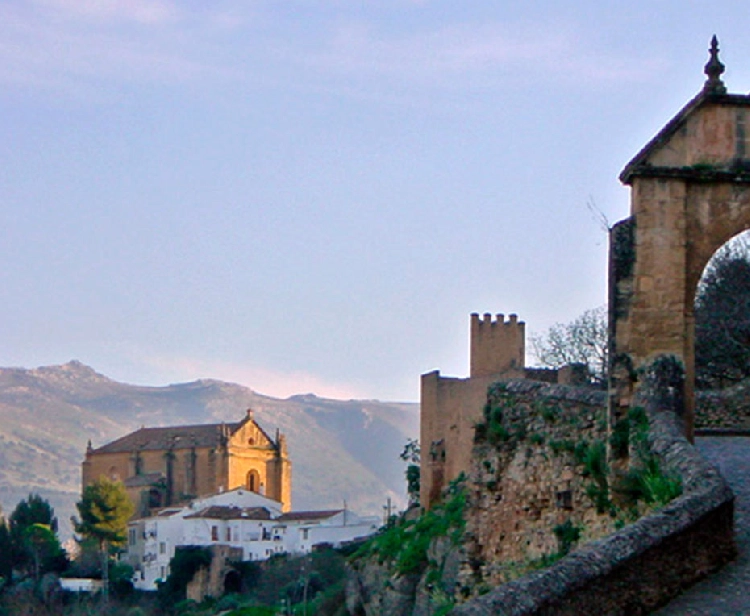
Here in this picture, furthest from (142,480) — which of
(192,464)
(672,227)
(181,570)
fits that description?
(672,227)

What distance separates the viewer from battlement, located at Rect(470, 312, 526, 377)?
212ft

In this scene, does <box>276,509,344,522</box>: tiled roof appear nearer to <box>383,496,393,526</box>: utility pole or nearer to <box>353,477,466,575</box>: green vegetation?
<box>383,496,393,526</box>: utility pole

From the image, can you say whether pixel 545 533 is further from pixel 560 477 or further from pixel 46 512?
pixel 46 512

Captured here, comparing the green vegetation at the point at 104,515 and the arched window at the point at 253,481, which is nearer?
the green vegetation at the point at 104,515

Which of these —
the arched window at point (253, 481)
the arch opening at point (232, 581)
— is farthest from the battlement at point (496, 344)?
the arched window at point (253, 481)

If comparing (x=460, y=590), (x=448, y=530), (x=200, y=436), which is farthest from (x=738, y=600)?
(x=200, y=436)

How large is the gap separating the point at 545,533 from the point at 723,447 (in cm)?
302

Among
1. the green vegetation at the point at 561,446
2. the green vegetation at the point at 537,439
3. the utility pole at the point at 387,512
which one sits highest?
the green vegetation at the point at 537,439

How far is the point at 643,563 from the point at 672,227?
417 centimetres

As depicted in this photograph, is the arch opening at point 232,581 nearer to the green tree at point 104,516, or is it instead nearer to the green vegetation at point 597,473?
the green tree at point 104,516

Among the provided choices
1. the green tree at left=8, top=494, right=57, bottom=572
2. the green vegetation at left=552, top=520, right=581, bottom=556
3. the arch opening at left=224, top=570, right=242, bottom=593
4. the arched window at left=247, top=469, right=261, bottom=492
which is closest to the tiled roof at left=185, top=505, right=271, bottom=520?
the arch opening at left=224, top=570, right=242, bottom=593

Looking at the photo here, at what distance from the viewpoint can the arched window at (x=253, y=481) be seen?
5620 inches

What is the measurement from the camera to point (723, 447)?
13.9m

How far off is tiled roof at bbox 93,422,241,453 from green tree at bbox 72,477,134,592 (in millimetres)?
17671
